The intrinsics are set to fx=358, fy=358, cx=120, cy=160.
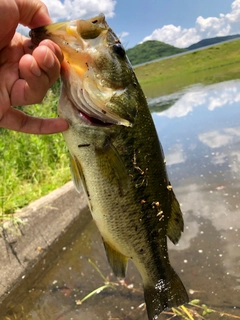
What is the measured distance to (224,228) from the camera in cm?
488

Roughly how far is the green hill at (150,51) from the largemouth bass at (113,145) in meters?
173

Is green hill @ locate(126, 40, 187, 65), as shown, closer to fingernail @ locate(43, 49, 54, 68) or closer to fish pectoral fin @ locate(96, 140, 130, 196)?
fish pectoral fin @ locate(96, 140, 130, 196)

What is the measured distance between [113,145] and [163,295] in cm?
120

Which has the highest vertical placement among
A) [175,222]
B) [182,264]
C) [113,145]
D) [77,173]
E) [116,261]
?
[113,145]

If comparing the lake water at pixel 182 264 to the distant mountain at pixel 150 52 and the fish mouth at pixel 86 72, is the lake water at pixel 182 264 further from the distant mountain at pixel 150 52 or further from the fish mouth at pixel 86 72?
the distant mountain at pixel 150 52

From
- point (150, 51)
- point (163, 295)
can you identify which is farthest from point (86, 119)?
point (150, 51)

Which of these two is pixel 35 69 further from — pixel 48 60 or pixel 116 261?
pixel 116 261

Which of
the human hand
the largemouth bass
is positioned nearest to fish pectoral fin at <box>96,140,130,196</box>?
the largemouth bass

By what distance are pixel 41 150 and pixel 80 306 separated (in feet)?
13.7

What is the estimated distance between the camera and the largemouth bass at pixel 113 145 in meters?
1.94

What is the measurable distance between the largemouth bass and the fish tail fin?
0.50ft

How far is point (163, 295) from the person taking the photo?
8.35ft

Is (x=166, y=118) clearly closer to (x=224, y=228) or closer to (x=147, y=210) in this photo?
(x=224, y=228)

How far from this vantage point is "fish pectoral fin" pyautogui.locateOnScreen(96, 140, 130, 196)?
2055 mm
